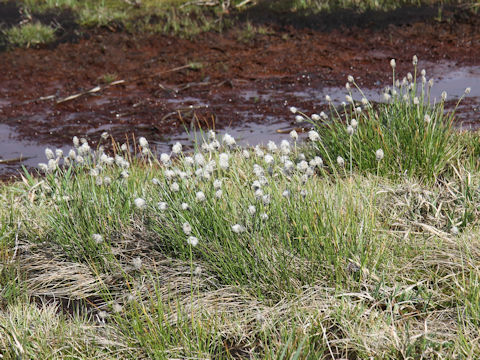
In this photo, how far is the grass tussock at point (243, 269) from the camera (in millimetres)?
2838

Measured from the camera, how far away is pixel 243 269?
3221 mm

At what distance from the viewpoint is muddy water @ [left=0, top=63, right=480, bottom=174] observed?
6.45 meters

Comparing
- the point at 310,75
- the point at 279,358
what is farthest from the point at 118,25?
the point at 279,358

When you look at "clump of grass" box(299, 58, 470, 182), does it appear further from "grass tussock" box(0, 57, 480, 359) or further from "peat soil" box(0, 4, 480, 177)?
"peat soil" box(0, 4, 480, 177)

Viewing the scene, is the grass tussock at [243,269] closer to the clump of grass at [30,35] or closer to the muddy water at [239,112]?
the muddy water at [239,112]

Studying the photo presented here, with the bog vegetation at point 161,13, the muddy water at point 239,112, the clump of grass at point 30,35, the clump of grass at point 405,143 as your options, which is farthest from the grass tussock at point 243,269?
the bog vegetation at point 161,13

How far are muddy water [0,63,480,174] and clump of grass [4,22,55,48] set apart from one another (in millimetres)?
2523

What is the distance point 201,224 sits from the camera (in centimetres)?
344

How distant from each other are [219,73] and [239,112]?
5.98 ft

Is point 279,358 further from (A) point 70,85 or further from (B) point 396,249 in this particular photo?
(A) point 70,85

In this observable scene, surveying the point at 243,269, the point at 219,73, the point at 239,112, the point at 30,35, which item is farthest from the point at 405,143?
the point at 30,35

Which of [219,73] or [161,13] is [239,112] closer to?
[219,73]

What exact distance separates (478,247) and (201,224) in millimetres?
1440

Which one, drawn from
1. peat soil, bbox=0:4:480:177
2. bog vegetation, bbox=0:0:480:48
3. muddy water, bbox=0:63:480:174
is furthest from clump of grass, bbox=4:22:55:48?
muddy water, bbox=0:63:480:174
